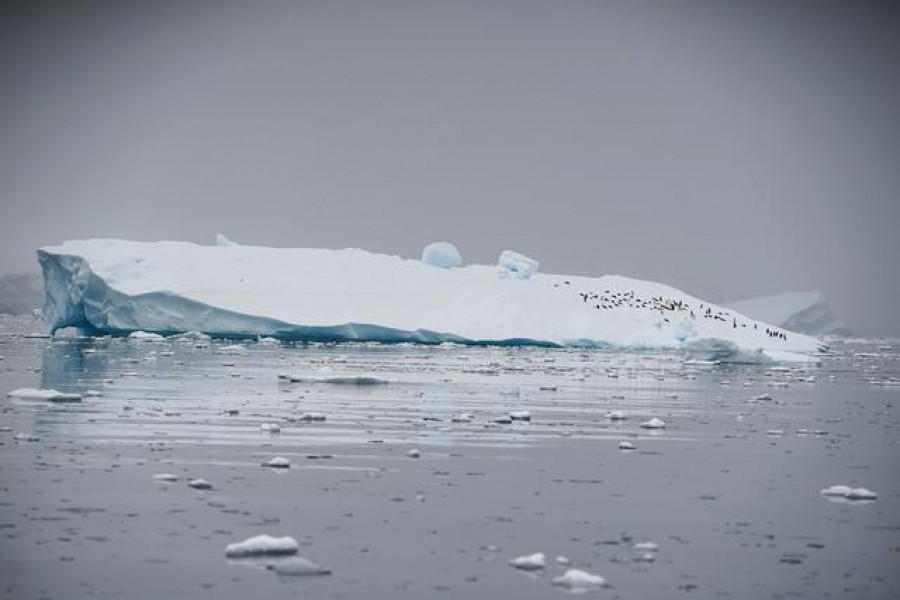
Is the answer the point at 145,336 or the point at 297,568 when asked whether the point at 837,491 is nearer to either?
the point at 297,568

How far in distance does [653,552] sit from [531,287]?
38637 mm

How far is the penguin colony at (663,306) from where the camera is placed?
4584 cm

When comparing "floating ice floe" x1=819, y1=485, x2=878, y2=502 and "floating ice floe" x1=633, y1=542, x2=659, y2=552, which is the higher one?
"floating ice floe" x1=819, y1=485, x2=878, y2=502

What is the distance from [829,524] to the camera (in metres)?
9.84

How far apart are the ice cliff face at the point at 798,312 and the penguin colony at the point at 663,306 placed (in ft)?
131

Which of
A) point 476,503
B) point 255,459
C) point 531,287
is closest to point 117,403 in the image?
point 255,459

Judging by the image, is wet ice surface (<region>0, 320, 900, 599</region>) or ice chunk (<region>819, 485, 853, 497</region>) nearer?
wet ice surface (<region>0, 320, 900, 599</region>)

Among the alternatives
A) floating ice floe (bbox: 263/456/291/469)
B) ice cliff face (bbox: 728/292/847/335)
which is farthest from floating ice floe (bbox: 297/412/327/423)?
ice cliff face (bbox: 728/292/847/335)

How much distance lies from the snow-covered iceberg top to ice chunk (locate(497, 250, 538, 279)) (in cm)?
102

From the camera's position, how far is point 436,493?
423 inches

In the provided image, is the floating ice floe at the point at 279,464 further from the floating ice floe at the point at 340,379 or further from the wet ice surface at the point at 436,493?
the floating ice floe at the point at 340,379

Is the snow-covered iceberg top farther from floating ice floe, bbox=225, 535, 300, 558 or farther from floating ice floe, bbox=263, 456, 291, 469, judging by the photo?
floating ice floe, bbox=225, 535, 300, 558

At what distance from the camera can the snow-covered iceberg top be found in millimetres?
41094

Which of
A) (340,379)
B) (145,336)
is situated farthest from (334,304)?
(340,379)
